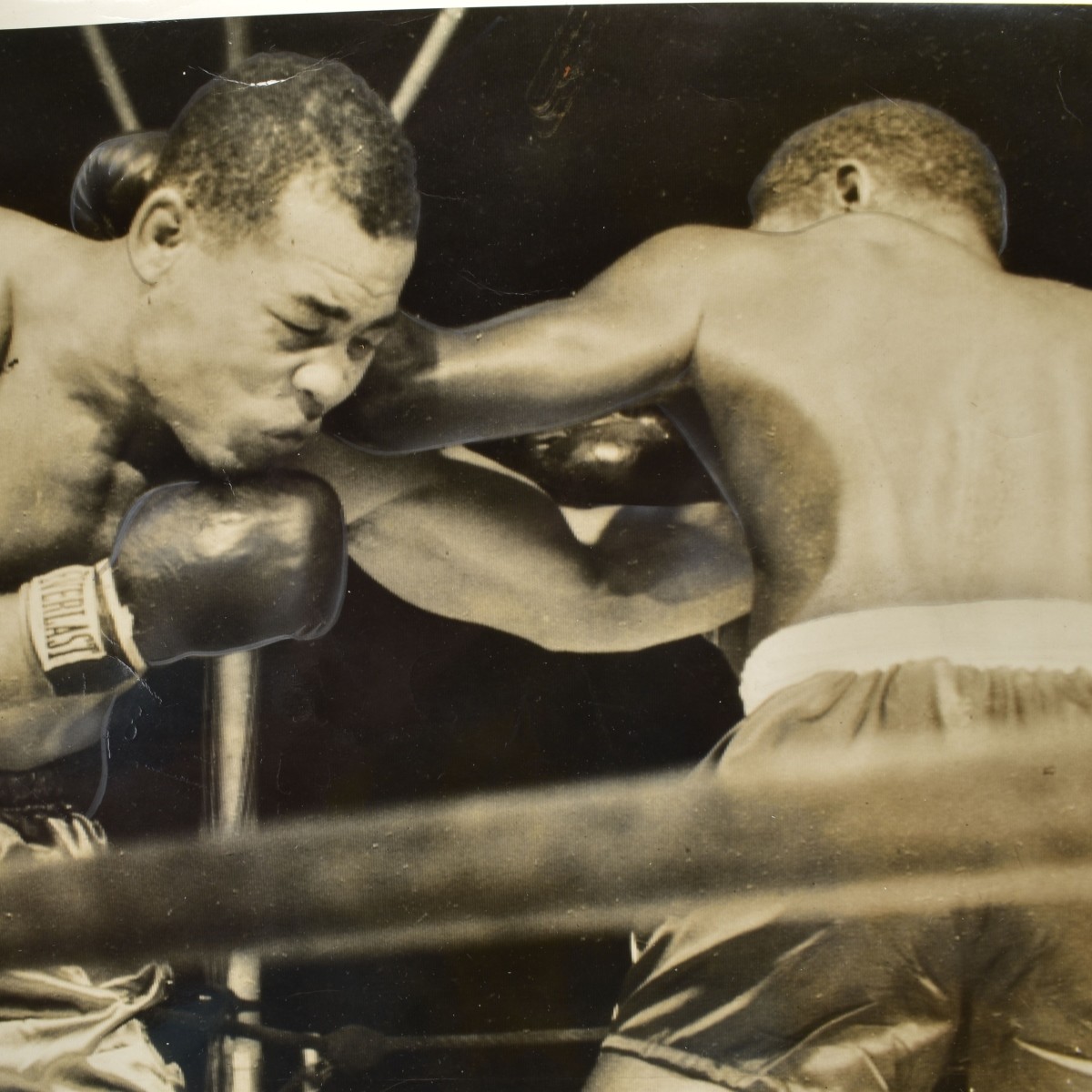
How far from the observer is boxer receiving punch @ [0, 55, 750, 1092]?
1.86 metres

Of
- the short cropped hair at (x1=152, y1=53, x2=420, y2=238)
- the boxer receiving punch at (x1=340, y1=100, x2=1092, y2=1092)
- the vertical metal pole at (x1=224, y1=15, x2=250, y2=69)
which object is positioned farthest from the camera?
the vertical metal pole at (x1=224, y1=15, x2=250, y2=69)

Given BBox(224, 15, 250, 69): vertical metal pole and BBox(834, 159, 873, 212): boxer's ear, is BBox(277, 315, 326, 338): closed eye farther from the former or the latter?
BBox(834, 159, 873, 212): boxer's ear

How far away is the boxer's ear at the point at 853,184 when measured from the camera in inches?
76.3

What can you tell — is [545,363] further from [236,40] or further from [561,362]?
[236,40]

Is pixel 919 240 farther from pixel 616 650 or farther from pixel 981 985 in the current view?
pixel 981 985

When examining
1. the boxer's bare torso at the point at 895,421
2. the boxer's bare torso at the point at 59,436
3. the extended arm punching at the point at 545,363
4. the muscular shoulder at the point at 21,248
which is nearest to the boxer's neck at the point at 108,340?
the boxer's bare torso at the point at 59,436

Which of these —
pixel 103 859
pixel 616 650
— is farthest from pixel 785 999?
pixel 103 859

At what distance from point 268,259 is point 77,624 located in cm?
74

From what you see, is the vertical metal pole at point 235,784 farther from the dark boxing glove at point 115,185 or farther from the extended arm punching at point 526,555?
the dark boxing glove at point 115,185

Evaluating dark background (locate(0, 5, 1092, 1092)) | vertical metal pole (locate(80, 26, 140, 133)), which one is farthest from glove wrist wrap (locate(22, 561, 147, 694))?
vertical metal pole (locate(80, 26, 140, 133))

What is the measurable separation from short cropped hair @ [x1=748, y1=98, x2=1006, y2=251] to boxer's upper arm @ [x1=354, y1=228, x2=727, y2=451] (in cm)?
17

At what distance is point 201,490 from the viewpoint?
75.0 inches

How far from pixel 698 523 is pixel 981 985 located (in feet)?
2.97

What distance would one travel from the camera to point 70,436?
189cm
